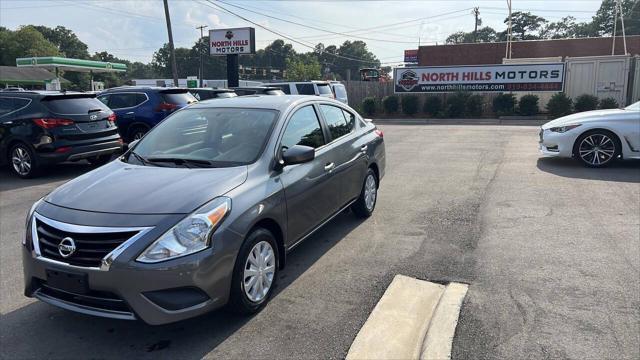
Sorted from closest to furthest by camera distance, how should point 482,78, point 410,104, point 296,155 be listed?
point 296,155 < point 482,78 < point 410,104

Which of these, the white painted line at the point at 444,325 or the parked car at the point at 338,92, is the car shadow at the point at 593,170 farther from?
the parked car at the point at 338,92

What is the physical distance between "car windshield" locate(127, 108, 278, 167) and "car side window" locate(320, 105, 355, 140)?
971mm

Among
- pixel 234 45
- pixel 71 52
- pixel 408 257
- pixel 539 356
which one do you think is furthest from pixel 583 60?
pixel 71 52

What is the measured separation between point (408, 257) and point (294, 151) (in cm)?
171

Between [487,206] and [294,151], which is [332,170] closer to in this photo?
[294,151]

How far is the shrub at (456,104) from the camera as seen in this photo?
22.7 metres

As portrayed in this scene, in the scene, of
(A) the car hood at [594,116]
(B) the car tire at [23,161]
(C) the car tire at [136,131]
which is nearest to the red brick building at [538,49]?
(A) the car hood at [594,116]

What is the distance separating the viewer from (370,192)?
647 cm

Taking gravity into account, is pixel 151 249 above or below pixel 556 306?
above

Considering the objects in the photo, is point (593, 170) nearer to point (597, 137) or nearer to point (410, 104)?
point (597, 137)

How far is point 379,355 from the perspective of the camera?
3.25m

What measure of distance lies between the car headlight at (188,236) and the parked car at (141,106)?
933 cm

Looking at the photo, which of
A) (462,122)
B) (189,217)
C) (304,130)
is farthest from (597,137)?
(462,122)

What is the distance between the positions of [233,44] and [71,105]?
20140 millimetres
